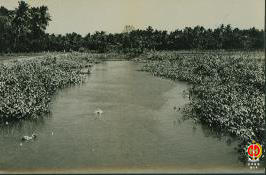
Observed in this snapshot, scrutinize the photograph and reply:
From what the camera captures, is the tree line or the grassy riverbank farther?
the tree line

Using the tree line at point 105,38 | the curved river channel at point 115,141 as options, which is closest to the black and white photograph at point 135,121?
the curved river channel at point 115,141

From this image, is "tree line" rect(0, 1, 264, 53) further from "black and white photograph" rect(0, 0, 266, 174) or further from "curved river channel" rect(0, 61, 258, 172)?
"curved river channel" rect(0, 61, 258, 172)

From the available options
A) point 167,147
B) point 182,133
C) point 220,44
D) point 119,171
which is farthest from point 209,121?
point 220,44

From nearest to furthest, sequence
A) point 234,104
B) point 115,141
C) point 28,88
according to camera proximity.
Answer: point 115,141 → point 234,104 → point 28,88

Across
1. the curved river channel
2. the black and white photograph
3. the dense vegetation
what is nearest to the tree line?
the dense vegetation

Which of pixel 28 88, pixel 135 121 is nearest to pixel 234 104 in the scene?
pixel 135 121

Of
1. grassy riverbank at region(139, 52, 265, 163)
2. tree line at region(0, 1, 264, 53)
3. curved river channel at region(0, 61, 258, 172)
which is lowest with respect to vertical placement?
curved river channel at region(0, 61, 258, 172)

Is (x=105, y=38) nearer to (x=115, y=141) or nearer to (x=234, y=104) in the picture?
(x=234, y=104)
